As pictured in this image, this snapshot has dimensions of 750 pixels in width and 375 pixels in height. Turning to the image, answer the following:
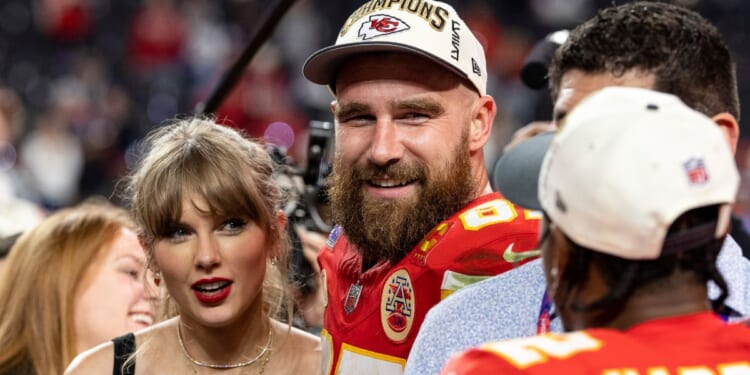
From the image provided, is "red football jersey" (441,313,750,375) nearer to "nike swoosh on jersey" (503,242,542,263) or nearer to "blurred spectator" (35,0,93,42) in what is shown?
"nike swoosh on jersey" (503,242,542,263)

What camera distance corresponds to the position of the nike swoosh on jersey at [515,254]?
201cm

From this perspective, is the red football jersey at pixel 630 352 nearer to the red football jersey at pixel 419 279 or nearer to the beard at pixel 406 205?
the red football jersey at pixel 419 279

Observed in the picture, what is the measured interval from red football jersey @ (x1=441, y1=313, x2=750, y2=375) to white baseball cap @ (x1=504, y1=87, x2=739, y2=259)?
10 centimetres

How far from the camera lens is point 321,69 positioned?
7.94 feet

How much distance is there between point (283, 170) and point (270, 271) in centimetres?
40

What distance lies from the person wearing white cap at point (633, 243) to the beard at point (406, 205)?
830mm

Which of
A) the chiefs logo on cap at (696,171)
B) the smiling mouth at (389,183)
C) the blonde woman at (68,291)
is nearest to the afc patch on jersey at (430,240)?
the smiling mouth at (389,183)

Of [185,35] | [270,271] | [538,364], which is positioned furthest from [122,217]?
[185,35]

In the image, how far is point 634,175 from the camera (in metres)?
1.24

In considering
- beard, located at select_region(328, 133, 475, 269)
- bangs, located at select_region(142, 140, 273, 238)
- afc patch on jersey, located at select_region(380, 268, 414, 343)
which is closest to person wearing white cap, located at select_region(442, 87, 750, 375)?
afc patch on jersey, located at select_region(380, 268, 414, 343)

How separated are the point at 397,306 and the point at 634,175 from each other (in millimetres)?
936

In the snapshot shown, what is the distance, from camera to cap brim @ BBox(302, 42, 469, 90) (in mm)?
2234

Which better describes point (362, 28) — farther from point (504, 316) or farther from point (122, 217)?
point (122, 217)

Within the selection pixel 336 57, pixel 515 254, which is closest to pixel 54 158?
pixel 336 57
